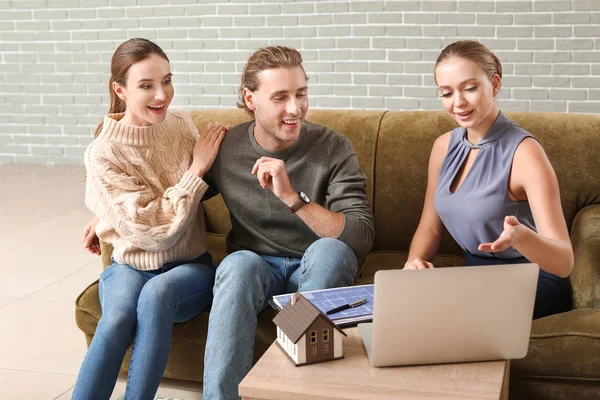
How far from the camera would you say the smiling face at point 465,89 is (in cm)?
204

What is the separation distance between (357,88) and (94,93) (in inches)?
78.2

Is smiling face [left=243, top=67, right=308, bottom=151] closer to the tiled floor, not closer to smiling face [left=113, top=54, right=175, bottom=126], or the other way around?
smiling face [left=113, top=54, right=175, bottom=126]

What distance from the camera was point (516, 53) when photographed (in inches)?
191

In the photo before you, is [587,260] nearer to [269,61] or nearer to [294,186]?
[294,186]

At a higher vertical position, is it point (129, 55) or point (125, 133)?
point (129, 55)

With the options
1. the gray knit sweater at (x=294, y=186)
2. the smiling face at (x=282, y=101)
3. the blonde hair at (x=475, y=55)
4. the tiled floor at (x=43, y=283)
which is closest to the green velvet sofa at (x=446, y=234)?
the gray knit sweater at (x=294, y=186)

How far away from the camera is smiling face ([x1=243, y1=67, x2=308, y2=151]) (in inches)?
89.4

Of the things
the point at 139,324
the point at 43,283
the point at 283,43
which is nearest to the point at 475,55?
the point at 139,324

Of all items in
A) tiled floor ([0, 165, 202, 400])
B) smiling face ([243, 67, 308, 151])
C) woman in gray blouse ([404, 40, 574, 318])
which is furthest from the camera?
tiled floor ([0, 165, 202, 400])

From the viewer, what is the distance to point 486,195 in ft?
6.87

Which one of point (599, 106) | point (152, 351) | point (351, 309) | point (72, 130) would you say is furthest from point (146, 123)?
point (72, 130)

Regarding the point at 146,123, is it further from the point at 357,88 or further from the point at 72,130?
the point at 72,130

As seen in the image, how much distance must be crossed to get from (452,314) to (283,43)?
157 inches

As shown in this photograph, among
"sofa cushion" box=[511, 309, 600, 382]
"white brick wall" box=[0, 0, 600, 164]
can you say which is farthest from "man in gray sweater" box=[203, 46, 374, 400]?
"white brick wall" box=[0, 0, 600, 164]
